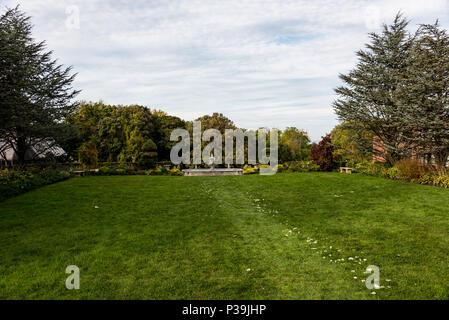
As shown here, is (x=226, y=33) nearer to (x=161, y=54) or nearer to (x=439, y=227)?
(x=161, y=54)

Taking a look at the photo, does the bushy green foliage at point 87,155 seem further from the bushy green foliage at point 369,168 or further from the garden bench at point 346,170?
the bushy green foliage at point 369,168

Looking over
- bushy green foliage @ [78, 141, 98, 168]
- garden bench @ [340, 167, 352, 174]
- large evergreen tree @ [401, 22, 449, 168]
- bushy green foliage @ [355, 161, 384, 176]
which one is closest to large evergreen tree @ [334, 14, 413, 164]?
bushy green foliage @ [355, 161, 384, 176]

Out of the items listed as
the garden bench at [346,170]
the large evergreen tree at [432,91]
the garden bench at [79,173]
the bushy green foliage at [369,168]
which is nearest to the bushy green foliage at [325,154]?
the garden bench at [346,170]

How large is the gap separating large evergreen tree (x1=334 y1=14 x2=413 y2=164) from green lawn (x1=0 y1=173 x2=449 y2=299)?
885 cm

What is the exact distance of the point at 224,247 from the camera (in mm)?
5445

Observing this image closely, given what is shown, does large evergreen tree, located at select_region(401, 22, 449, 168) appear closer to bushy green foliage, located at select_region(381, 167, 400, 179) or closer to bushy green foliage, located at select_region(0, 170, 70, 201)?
bushy green foliage, located at select_region(381, 167, 400, 179)

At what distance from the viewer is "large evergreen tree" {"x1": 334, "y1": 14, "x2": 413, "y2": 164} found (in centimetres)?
1769

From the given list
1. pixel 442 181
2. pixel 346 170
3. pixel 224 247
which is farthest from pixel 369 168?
pixel 224 247

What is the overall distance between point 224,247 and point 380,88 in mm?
Result: 17536

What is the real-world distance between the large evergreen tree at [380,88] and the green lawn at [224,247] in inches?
348

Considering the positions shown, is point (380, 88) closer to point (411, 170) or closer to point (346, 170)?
point (346, 170)

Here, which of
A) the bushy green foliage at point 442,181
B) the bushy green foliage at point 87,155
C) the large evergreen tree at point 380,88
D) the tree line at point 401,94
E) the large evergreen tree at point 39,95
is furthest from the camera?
the bushy green foliage at point 87,155

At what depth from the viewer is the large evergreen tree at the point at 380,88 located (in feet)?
58.0
